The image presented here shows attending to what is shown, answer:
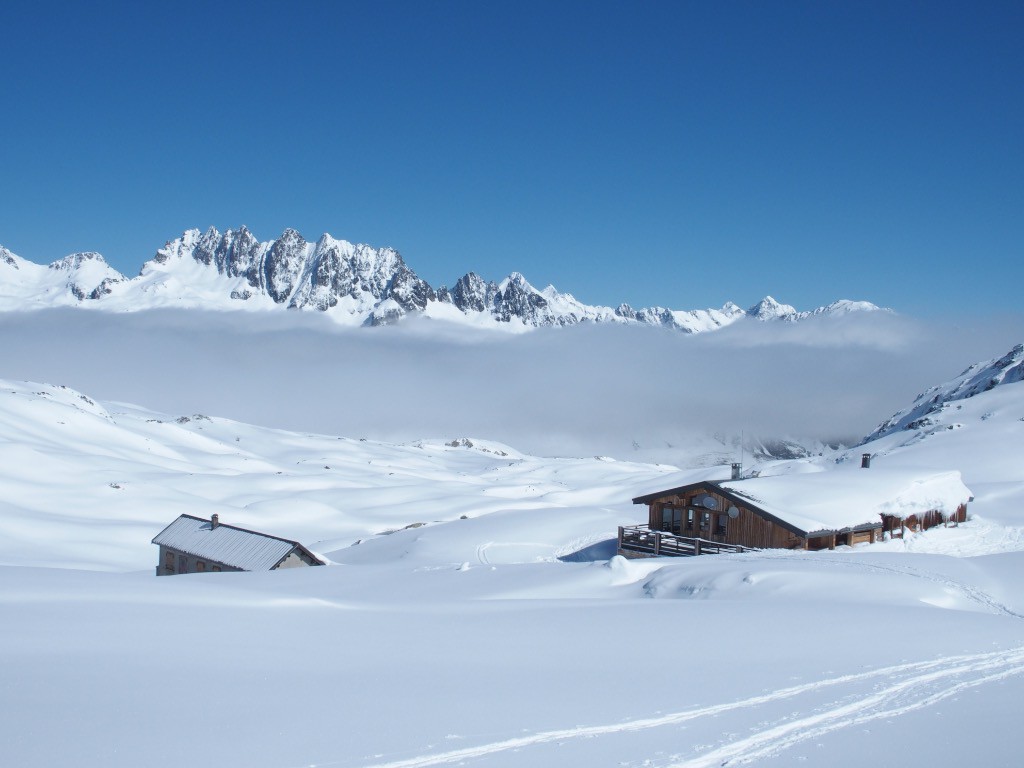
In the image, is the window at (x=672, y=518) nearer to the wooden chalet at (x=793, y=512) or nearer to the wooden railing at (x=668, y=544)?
the wooden chalet at (x=793, y=512)

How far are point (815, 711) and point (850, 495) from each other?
1059 inches

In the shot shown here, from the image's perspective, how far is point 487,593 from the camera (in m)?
20.5

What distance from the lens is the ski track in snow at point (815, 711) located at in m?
8.84

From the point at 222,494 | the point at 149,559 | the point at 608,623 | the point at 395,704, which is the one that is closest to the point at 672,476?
the point at 222,494

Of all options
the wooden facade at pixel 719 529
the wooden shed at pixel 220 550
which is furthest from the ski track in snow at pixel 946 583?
the wooden shed at pixel 220 550

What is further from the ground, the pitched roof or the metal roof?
the pitched roof

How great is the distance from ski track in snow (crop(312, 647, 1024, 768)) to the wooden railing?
19.2 metres

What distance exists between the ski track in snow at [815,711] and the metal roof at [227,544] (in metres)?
24.1

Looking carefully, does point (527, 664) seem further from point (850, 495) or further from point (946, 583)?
point (850, 495)

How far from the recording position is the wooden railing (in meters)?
32.7

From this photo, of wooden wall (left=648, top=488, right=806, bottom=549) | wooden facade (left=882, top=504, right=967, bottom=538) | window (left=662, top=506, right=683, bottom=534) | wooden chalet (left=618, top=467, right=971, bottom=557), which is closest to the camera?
wooden wall (left=648, top=488, right=806, bottom=549)

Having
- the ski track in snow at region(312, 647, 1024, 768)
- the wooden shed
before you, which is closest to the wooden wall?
the wooden shed

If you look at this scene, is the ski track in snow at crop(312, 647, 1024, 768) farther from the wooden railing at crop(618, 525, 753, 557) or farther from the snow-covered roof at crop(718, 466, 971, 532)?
the wooden railing at crop(618, 525, 753, 557)

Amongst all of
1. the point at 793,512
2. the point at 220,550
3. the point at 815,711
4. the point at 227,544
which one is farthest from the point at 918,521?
the point at 220,550
